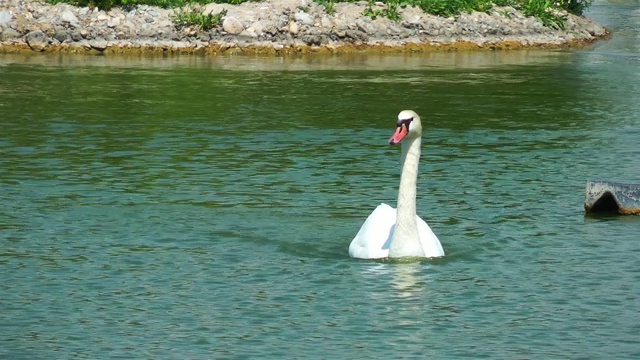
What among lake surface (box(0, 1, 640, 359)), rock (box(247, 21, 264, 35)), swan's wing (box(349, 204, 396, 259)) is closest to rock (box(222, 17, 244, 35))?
rock (box(247, 21, 264, 35))

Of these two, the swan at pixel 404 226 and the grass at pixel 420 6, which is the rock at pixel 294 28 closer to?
the grass at pixel 420 6

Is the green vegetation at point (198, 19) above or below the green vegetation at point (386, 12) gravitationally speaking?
below

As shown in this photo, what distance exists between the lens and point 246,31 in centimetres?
3728

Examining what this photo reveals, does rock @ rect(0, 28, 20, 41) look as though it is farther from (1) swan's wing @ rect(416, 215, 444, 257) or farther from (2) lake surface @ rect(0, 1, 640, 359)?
(1) swan's wing @ rect(416, 215, 444, 257)

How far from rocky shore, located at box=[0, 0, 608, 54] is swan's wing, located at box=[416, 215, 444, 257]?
23.3 m

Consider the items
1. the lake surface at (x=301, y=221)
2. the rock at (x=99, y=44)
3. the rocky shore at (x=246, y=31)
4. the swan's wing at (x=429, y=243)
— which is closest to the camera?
the lake surface at (x=301, y=221)

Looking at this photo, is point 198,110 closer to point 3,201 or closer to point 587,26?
point 3,201

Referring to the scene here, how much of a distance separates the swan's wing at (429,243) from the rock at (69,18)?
80.2ft

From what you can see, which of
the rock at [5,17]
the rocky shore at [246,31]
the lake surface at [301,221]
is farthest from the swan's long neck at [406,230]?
the rock at [5,17]

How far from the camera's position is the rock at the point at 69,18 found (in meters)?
36.9

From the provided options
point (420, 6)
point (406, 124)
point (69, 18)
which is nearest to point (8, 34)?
point (69, 18)

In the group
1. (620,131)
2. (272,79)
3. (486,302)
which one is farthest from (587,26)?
(486,302)

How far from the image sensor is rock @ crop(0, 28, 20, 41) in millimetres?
36562

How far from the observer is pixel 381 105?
26641mm
